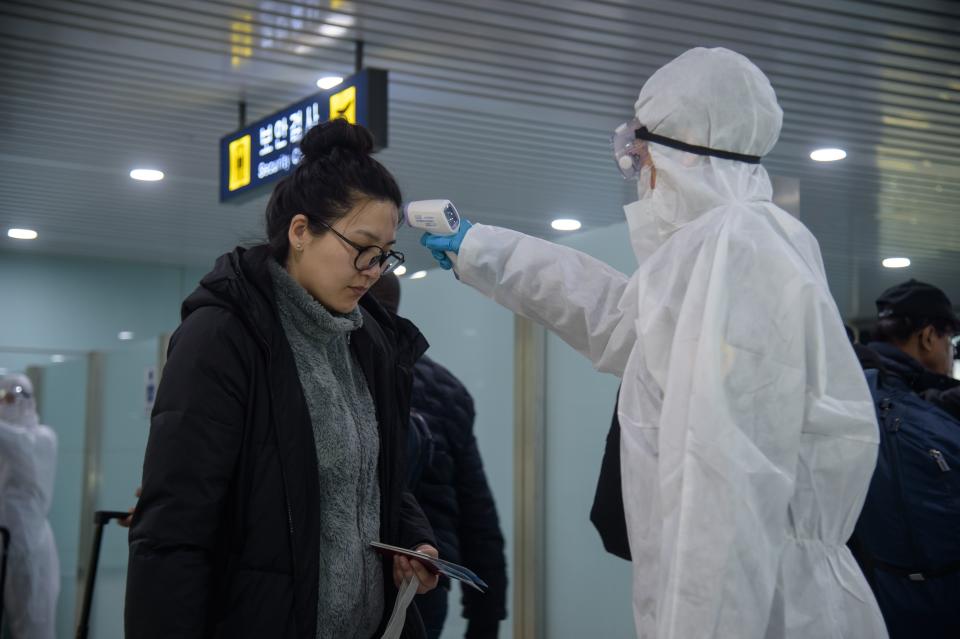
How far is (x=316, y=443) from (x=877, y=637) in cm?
113

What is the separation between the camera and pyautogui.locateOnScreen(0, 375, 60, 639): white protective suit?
728 cm

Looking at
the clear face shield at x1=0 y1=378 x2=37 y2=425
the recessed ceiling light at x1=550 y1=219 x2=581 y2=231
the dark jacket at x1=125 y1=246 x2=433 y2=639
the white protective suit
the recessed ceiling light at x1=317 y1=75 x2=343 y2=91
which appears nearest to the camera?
the dark jacket at x1=125 y1=246 x2=433 y2=639

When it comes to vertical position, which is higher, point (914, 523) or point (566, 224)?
point (566, 224)

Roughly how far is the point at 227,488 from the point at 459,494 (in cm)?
165

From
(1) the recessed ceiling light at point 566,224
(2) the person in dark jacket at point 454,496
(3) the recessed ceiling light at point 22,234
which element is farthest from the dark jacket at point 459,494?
(3) the recessed ceiling light at point 22,234

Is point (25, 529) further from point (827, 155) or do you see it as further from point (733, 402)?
point (733, 402)

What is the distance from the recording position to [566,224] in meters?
9.55

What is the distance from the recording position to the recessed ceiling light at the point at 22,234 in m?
9.83

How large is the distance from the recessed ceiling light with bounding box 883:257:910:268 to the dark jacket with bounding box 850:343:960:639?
8.06 metres

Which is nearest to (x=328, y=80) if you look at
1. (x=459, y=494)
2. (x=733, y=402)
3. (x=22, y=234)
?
(x=459, y=494)

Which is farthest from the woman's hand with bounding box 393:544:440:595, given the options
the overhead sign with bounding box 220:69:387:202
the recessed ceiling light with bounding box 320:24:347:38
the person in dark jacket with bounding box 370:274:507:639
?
the recessed ceiling light with bounding box 320:24:347:38

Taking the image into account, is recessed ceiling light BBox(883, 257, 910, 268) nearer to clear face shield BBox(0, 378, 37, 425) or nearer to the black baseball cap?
the black baseball cap

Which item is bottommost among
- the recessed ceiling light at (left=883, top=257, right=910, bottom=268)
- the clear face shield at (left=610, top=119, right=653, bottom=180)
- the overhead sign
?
the clear face shield at (left=610, top=119, right=653, bottom=180)

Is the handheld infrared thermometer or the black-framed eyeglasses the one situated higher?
the handheld infrared thermometer
